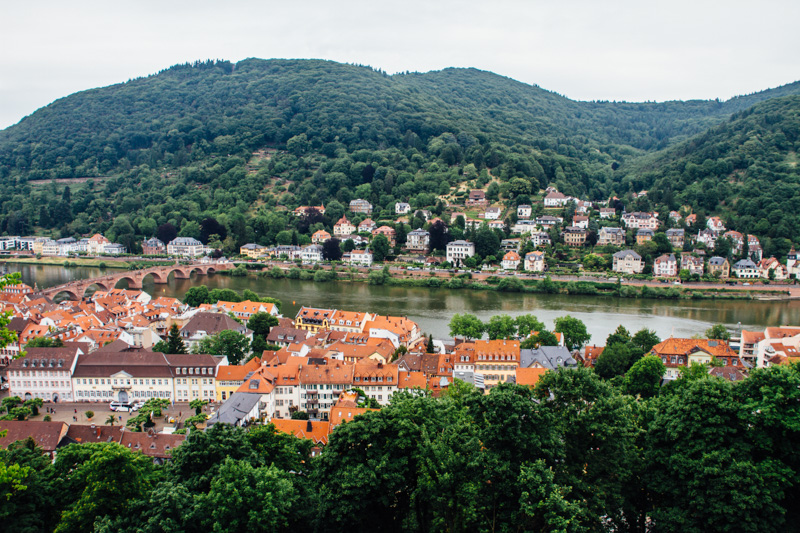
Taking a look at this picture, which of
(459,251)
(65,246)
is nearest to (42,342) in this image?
(459,251)

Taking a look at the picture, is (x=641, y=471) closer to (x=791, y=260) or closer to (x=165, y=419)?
(x=165, y=419)

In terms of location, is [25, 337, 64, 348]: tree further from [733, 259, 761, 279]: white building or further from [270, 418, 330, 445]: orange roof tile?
[733, 259, 761, 279]: white building

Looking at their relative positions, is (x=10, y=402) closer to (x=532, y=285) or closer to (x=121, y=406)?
(x=121, y=406)

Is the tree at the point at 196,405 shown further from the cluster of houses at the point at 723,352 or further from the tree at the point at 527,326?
the tree at the point at 527,326

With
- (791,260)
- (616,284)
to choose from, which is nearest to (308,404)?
(616,284)

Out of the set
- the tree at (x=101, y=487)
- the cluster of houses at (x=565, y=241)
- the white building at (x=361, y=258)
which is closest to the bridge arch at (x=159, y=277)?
the cluster of houses at (x=565, y=241)

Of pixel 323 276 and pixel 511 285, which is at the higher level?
pixel 323 276

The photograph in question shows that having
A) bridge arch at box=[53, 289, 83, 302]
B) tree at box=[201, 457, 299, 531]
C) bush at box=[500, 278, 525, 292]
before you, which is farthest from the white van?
bush at box=[500, 278, 525, 292]
